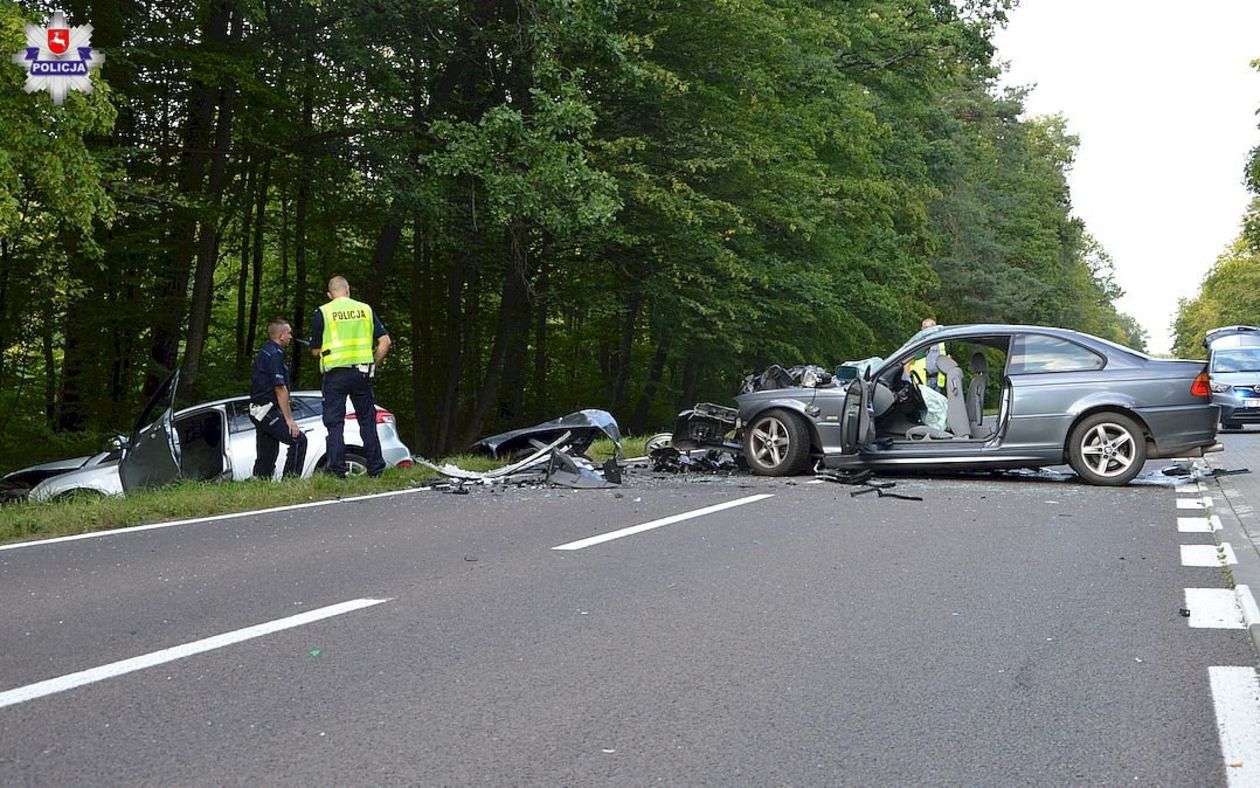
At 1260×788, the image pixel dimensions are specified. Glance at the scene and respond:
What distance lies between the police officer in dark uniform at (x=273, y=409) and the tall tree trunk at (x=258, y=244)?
1062 cm

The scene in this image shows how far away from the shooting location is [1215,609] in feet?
20.0

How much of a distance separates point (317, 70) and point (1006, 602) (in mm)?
16931

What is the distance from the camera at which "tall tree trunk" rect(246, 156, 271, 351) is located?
24850mm

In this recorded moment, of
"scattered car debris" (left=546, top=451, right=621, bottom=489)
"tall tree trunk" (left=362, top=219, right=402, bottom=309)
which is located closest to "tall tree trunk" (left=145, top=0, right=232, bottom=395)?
"tall tree trunk" (left=362, top=219, right=402, bottom=309)

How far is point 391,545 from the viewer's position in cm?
823

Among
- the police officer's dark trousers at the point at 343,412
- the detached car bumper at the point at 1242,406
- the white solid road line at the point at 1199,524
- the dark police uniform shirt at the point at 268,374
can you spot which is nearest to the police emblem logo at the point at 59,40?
the dark police uniform shirt at the point at 268,374

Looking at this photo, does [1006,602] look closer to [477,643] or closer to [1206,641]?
[1206,641]

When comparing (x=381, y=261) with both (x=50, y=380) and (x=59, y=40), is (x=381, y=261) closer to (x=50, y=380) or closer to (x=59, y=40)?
(x=50, y=380)

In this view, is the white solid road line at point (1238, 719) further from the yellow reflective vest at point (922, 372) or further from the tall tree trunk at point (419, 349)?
the tall tree trunk at point (419, 349)

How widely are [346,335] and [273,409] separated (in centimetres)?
141

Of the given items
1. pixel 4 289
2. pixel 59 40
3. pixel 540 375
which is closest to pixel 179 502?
pixel 59 40

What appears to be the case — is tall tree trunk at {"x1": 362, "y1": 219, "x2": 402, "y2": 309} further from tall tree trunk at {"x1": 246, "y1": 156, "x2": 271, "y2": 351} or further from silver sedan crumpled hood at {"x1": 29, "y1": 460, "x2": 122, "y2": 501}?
silver sedan crumpled hood at {"x1": 29, "y1": 460, "x2": 122, "y2": 501}

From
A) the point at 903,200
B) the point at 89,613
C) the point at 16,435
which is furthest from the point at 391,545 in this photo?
the point at 903,200

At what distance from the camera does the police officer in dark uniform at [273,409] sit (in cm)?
1257
